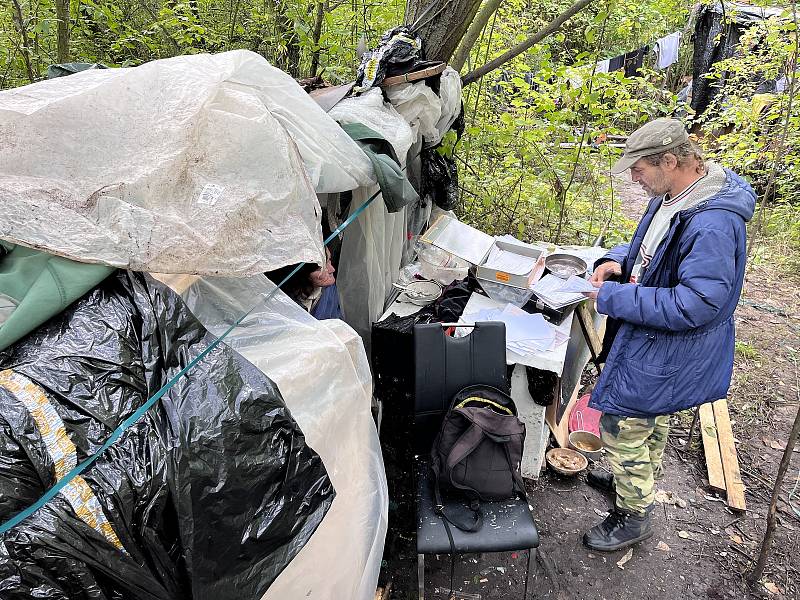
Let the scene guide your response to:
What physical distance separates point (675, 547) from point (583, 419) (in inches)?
38.9

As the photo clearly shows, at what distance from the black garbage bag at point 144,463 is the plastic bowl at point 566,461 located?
7.56 feet

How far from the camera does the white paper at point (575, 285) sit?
10.6 ft

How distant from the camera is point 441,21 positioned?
11.3 feet

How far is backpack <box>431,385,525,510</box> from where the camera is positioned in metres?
2.31

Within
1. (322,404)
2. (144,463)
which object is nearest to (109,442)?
(144,463)

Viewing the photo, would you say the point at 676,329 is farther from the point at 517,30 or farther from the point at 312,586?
the point at 517,30

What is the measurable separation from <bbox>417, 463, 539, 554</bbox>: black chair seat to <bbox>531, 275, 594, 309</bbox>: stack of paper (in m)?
1.20

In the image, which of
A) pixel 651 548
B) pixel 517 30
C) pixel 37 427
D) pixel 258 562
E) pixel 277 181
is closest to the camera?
pixel 37 427

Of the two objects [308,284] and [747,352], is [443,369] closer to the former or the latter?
[308,284]

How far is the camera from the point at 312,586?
152 centimetres

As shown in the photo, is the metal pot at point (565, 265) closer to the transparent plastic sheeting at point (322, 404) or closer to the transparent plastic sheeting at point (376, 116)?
the transparent plastic sheeting at point (376, 116)

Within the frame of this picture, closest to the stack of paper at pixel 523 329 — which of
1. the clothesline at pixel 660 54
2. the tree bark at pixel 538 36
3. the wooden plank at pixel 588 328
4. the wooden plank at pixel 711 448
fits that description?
the wooden plank at pixel 588 328

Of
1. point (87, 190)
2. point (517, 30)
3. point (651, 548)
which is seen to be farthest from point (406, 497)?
point (517, 30)

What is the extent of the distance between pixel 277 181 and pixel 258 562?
3.17 feet
